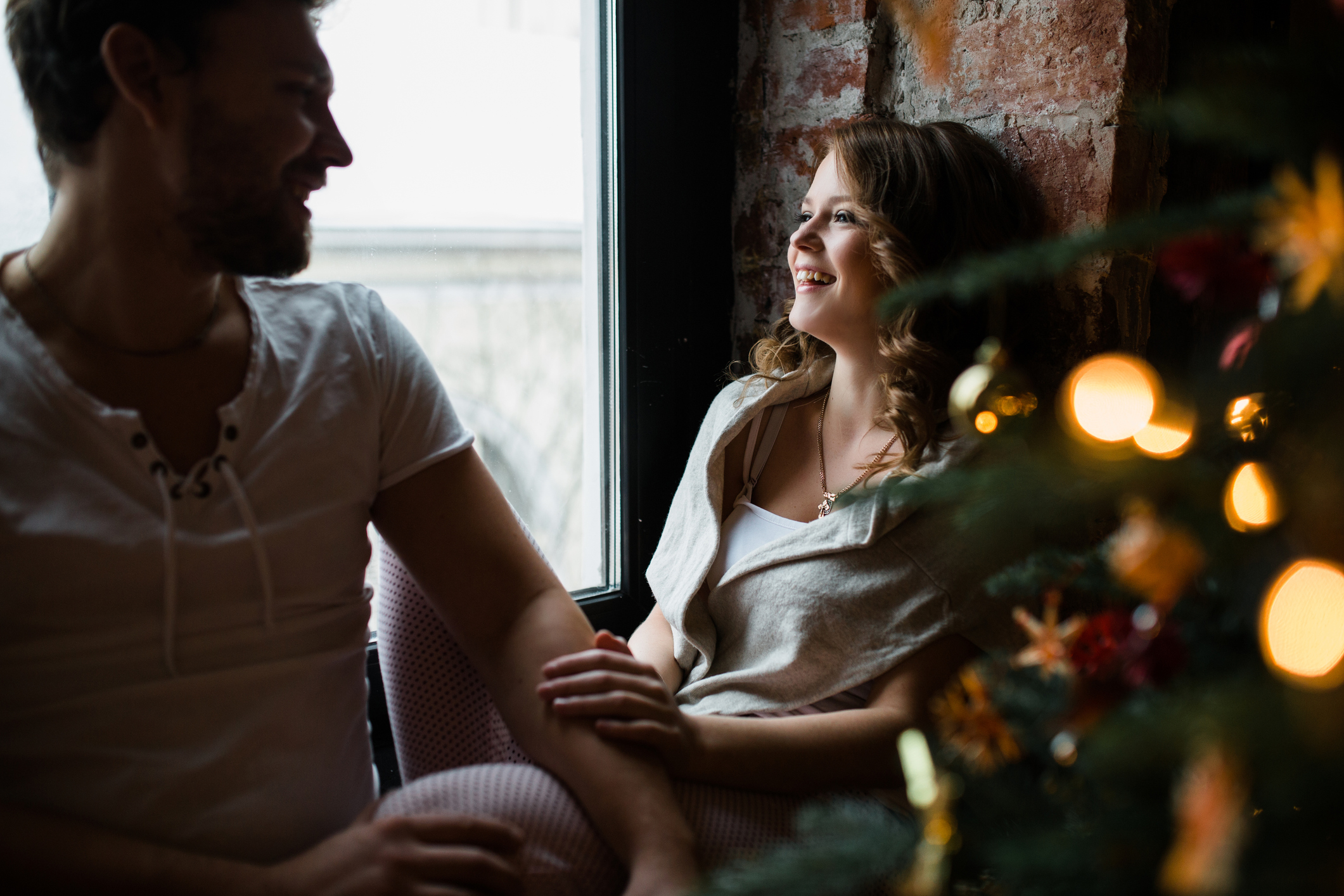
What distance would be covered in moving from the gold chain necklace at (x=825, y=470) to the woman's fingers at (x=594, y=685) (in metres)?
0.36

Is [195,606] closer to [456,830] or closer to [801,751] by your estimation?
[456,830]

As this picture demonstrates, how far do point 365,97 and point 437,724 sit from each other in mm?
849

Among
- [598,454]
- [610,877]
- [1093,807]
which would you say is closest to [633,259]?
[598,454]

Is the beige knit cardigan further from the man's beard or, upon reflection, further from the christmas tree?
the man's beard

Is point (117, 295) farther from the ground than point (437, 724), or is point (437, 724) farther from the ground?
point (117, 295)

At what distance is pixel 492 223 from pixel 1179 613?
1146mm

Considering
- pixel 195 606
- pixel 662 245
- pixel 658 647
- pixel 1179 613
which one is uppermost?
pixel 662 245

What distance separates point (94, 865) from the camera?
782mm

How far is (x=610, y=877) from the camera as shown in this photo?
0.93 meters

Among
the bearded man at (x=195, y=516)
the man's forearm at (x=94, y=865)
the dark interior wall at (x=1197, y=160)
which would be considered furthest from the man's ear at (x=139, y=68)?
the dark interior wall at (x=1197, y=160)

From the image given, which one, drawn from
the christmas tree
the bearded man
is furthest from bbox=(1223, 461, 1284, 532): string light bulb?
the bearded man

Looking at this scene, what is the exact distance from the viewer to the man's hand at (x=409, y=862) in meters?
0.82

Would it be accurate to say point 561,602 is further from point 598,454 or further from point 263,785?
point 598,454

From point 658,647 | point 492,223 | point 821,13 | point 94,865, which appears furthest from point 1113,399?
point 821,13
